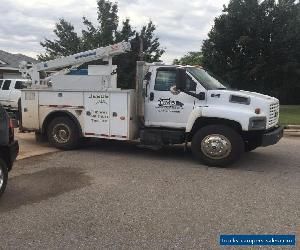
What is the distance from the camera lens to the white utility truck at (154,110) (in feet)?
29.1

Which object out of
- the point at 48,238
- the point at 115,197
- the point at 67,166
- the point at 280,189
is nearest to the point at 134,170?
the point at 67,166

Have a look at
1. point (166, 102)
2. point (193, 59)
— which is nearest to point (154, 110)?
point (166, 102)

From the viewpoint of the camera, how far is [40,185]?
23.8 ft

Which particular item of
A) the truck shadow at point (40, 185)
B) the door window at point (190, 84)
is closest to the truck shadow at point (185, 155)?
the door window at point (190, 84)

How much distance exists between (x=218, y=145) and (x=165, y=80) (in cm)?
184

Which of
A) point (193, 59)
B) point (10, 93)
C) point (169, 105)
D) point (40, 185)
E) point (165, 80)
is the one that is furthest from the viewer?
point (193, 59)

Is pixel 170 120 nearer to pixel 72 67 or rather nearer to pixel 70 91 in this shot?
pixel 70 91

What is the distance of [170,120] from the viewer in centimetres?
959

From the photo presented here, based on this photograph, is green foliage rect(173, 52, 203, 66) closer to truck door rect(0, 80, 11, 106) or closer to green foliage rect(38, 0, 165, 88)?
green foliage rect(38, 0, 165, 88)

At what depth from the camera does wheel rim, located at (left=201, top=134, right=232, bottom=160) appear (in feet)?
29.1

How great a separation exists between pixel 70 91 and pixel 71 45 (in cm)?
2635

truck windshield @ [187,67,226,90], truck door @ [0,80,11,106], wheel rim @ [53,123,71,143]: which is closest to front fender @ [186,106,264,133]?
truck windshield @ [187,67,226,90]

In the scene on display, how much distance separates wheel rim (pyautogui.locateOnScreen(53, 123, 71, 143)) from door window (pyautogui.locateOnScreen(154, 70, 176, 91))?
2340 mm

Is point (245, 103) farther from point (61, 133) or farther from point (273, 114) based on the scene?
point (61, 133)
